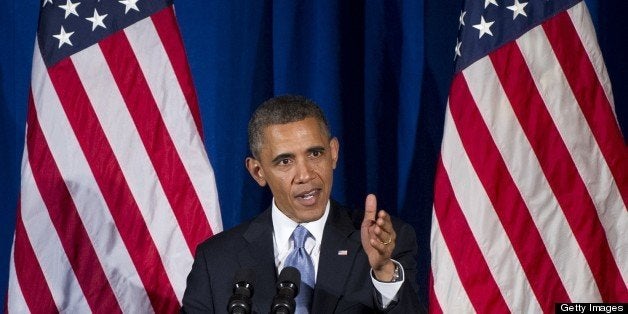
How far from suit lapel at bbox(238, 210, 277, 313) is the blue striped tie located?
0.06 metres

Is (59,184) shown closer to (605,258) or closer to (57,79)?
(57,79)

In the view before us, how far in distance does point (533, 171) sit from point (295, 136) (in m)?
1.00

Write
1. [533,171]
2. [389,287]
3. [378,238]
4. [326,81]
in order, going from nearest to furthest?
[378,238]
[389,287]
[533,171]
[326,81]

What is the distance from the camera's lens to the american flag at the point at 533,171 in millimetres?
3045

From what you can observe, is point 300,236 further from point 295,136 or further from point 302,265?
point 295,136

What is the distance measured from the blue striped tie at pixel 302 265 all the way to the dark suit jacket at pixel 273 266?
27 millimetres

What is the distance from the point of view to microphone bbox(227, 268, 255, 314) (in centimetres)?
169

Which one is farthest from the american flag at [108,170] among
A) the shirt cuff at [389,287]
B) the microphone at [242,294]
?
the microphone at [242,294]

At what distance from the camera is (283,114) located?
244cm

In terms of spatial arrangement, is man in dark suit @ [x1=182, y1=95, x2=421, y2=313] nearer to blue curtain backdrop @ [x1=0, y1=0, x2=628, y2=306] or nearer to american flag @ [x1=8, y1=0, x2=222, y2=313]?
american flag @ [x1=8, y1=0, x2=222, y2=313]

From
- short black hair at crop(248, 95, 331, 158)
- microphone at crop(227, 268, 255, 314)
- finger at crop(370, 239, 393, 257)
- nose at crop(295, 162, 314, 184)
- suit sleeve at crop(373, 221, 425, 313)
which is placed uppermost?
short black hair at crop(248, 95, 331, 158)

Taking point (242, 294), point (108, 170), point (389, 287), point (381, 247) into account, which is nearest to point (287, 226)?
point (389, 287)

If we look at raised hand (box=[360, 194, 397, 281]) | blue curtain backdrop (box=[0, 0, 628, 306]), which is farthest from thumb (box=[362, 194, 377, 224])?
blue curtain backdrop (box=[0, 0, 628, 306])

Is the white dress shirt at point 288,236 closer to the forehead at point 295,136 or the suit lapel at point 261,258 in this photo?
the suit lapel at point 261,258
